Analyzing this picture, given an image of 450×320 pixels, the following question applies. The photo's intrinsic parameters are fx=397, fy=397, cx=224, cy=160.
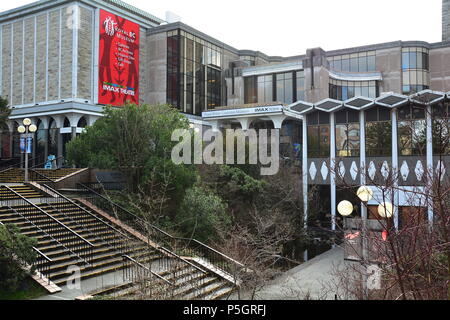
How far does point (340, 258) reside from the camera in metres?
21.7

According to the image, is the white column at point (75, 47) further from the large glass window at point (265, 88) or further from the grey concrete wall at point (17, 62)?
the large glass window at point (265, 88)

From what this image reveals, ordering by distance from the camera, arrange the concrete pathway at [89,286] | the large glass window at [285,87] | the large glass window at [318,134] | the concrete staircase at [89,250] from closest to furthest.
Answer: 1. the concrete pathway at [89,286]
2. the concrete staircase at [89,250]
3. the large glass window at [318,134]
4. the large glass window at [285,87]

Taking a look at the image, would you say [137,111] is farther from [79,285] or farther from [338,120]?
[338,120]

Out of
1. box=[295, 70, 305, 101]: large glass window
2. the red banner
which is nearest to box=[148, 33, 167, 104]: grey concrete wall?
the red banner

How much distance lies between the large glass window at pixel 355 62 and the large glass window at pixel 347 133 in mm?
25051

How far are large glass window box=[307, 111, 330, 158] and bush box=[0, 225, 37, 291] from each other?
71.8ft

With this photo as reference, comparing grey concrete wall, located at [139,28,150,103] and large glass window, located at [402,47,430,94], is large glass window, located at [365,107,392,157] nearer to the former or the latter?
grey concrete wall, located at [139,28,150,103]

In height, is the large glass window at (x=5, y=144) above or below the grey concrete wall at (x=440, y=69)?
below

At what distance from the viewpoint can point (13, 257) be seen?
1234 centimetres

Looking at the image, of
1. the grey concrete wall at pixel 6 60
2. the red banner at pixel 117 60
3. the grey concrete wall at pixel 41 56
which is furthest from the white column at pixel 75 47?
the grey concrete wall at pixel 6 60

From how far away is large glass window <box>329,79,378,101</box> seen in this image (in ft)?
165

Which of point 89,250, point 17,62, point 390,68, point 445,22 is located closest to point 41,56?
point 17,62

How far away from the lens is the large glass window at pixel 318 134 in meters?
29.8
